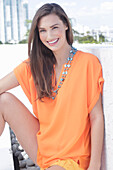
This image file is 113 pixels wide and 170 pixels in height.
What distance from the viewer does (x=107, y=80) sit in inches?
56.3

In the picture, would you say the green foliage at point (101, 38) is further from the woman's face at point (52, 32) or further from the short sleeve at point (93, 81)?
the short sleeve at point (93, 81)

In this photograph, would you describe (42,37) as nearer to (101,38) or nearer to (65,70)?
(65,70)

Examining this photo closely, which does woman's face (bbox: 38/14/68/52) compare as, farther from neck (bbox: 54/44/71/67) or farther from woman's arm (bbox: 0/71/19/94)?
woman's arm (bbox: 0/71/19/94)

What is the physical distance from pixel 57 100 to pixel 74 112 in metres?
0.12

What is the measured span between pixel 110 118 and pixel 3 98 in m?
0.70

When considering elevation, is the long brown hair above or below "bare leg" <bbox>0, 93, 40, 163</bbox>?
above

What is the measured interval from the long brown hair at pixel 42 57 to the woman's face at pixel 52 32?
0.03 metres

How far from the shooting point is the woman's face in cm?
163

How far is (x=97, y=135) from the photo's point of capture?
154cm

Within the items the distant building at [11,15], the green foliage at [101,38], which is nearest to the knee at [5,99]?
the green foliage at [101,38]

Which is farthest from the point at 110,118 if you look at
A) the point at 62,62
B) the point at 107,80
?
the point at 62,62

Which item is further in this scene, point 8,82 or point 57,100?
point 8,82

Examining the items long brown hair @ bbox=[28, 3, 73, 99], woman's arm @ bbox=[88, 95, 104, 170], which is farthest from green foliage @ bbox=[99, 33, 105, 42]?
woman's arm @ bbox=[88, 95, 104, 170]

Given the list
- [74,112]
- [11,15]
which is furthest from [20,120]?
[11,15]
